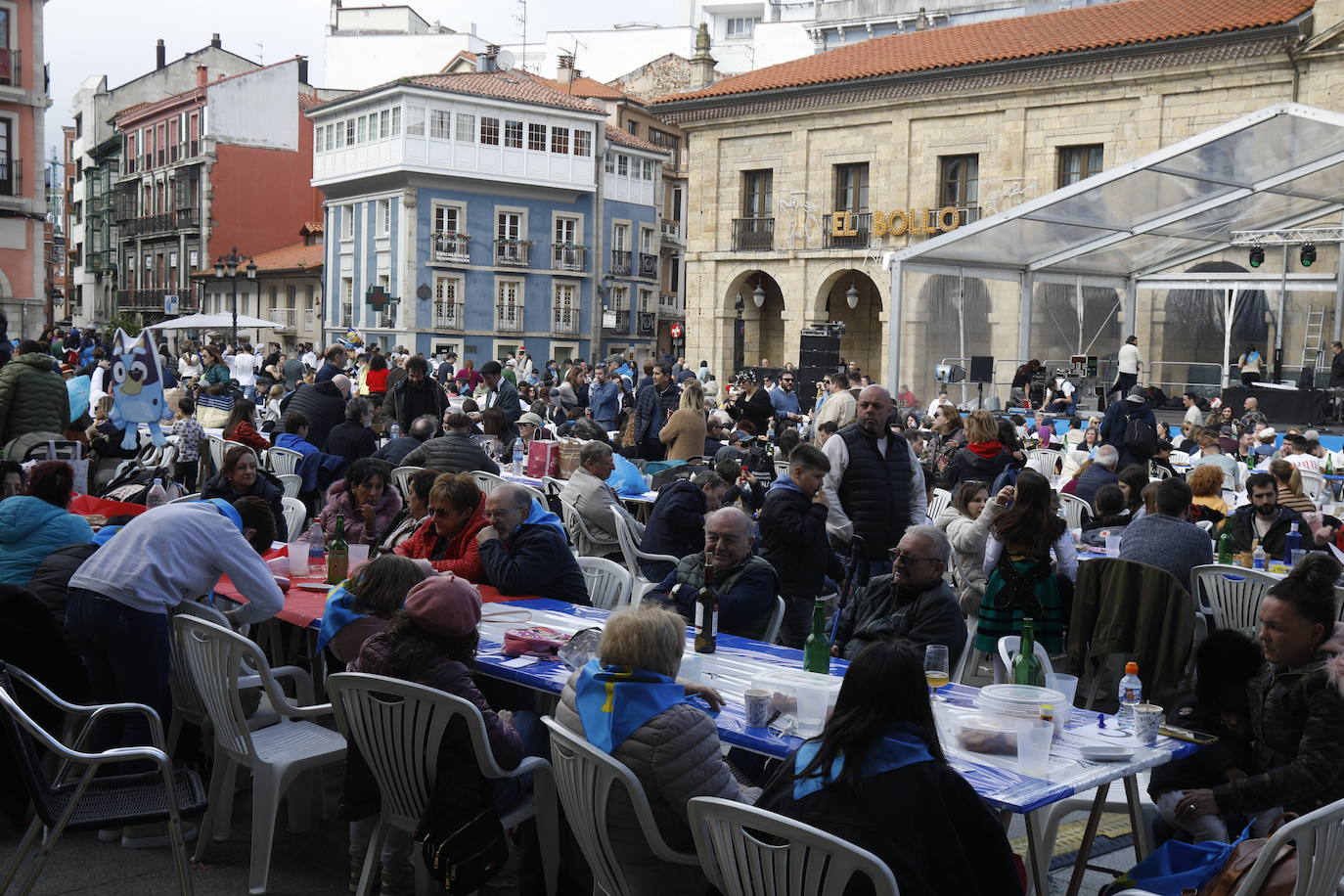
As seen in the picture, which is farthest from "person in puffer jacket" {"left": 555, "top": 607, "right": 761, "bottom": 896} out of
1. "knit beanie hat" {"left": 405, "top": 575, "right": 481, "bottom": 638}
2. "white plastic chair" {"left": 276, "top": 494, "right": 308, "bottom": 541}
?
"white plastic chair" {"left": 276, "top": 494, "right": 308, "bottom": 541}

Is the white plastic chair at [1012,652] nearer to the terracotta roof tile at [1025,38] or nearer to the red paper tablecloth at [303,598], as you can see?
the red paper tablecloth at [303,598]

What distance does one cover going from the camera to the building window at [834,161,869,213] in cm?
2895

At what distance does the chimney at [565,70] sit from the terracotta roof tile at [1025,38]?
20451mm

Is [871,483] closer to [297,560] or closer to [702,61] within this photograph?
[297,560]

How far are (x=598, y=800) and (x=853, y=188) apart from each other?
2715 centimetres

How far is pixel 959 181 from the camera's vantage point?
2745cm

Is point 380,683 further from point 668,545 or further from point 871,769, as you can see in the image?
point 668,545

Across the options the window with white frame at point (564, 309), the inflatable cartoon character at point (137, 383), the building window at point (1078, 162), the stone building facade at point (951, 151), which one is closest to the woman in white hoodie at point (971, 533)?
the inflatable cartoon character at point (137, 383)

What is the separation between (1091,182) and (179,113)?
42340mm

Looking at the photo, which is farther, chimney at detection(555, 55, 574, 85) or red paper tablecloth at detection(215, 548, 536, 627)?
chimney at detection(555, 55, 574, 85)

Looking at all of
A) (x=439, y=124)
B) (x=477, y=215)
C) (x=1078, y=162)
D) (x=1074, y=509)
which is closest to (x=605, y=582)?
(x=1074, y=509)

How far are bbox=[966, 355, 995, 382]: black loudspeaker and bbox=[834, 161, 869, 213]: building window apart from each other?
943 centimetres

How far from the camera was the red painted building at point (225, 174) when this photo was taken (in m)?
47.7

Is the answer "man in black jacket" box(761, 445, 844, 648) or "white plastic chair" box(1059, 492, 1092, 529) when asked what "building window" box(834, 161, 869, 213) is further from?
"man in black jacket" box(761, 445, 844, 648)
